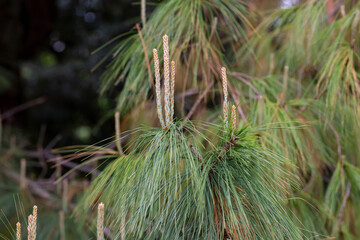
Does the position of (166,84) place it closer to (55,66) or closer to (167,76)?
(167,76)

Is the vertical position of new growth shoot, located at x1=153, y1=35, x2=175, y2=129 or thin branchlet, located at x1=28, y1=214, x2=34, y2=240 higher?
new growth shoot, located at x1=153, y1=35, x2=175, y2=129

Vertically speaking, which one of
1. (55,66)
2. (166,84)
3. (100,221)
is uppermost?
(55,66)

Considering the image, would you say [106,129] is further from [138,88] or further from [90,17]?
[138,88]

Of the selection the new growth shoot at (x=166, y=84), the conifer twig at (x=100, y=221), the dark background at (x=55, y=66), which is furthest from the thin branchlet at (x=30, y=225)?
the dark background at (x=55, y=66)

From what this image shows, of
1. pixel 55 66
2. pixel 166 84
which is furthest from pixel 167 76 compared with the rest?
pixel 55 66

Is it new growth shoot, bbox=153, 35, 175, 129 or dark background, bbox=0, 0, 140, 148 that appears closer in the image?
new growth shoot, bbox=153, 35, 175, 129

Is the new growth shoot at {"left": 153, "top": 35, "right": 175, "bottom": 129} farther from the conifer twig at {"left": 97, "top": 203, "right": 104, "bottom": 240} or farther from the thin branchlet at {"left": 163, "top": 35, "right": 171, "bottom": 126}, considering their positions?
the conifer twig at {"left": 97, "top": 203, "right": 104, "bottom": 240}

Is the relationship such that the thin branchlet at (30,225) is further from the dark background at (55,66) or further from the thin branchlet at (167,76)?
the dark background at (55,66)

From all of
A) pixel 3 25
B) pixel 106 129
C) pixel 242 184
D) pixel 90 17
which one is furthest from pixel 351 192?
pixel 3 25

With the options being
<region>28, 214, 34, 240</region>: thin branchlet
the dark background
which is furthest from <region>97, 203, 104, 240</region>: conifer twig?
the dark background

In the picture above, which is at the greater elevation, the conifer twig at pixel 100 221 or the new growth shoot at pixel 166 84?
the new growth shoot at pixel 166 84

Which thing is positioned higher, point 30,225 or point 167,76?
point 167,76
